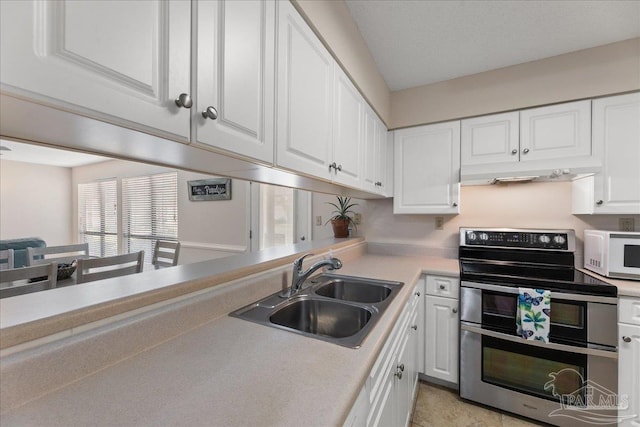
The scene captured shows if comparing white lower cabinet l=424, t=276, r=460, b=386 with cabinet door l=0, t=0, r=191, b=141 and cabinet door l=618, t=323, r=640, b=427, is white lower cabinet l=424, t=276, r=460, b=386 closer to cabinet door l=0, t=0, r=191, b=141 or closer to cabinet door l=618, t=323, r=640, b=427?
cabinet door l=618, t=323, r=640, b=427

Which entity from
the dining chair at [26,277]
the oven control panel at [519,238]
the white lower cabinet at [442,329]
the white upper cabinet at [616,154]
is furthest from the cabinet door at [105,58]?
the white upper cabinet at [616,154]

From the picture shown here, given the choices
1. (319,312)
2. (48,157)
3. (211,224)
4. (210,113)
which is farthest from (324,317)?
(48,157)

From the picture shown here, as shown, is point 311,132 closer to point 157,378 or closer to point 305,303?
point 305,303

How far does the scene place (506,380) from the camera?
1.67m

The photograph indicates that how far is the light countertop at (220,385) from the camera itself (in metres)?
0.52

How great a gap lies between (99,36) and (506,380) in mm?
2433

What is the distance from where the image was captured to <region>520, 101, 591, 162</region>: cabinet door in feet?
5.90

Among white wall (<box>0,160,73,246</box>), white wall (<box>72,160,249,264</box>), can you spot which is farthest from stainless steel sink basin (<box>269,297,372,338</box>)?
white wall (<box>0,160,73,246</box>)

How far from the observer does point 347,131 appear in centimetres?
159

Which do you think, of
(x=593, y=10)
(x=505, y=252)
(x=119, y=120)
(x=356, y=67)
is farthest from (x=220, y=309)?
(x=593, y=10)

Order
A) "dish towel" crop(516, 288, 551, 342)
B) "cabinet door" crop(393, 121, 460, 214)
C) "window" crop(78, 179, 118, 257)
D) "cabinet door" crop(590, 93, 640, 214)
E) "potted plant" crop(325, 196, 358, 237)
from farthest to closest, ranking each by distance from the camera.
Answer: "window" crop(78, 179, 118, 257)
"potted plant" crop(325, 196, 358, 237)
"cabinet door" crop(393, 121, 460, 214)
"cabinet door" crop(590, 93, 640, 214)
"dish towel" crop(516, 288, 551, 342)

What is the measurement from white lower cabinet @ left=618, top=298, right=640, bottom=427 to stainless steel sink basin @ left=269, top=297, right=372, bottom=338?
1.51 metres

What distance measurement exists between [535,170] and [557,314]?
952mm

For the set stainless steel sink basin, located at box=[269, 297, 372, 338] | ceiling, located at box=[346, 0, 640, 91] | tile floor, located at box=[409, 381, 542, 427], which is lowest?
tile floor, located at box=[409, 381, 542, 427]
